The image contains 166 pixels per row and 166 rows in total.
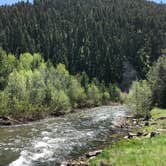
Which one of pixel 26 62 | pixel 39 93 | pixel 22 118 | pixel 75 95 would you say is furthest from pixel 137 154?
pixel 26 62

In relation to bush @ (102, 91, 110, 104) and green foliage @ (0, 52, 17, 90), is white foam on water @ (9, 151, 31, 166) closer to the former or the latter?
green foliage @ (0, 52, 17, 90)

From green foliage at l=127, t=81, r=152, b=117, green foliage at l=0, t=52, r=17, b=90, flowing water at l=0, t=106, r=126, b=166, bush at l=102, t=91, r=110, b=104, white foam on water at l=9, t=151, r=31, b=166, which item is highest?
green foliage at l=0, t=52, r=17, b=90

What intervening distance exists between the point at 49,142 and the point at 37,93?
2025 inches

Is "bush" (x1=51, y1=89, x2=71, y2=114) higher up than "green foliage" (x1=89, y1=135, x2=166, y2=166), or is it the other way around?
"green foliage" (x1=89, y1=135, x2=166, y2=166)

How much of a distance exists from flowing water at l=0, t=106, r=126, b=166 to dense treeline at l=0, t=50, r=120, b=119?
16855mm

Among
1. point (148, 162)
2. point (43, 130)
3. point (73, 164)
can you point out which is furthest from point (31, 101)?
point (148, 162)

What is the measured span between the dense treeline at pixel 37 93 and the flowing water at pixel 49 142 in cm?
1686

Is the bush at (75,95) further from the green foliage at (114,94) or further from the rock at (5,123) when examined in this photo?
the rock at (5,123)

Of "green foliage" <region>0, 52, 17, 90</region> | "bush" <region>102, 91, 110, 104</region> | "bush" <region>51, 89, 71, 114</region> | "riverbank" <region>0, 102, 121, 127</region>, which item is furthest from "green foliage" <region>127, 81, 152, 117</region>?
"bush" <region>102, 91, 110, 104</region>

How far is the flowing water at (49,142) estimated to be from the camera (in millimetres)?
46094

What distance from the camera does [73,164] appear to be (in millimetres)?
39062

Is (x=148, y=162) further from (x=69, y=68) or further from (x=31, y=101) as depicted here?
(x=69, y=68)

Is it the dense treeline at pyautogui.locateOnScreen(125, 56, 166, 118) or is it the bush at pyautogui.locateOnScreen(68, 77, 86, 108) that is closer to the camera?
the dense treeline at pyautogui.locateOnScreen(125, 56, 166, 118)

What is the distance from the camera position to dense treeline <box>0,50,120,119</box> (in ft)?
314
